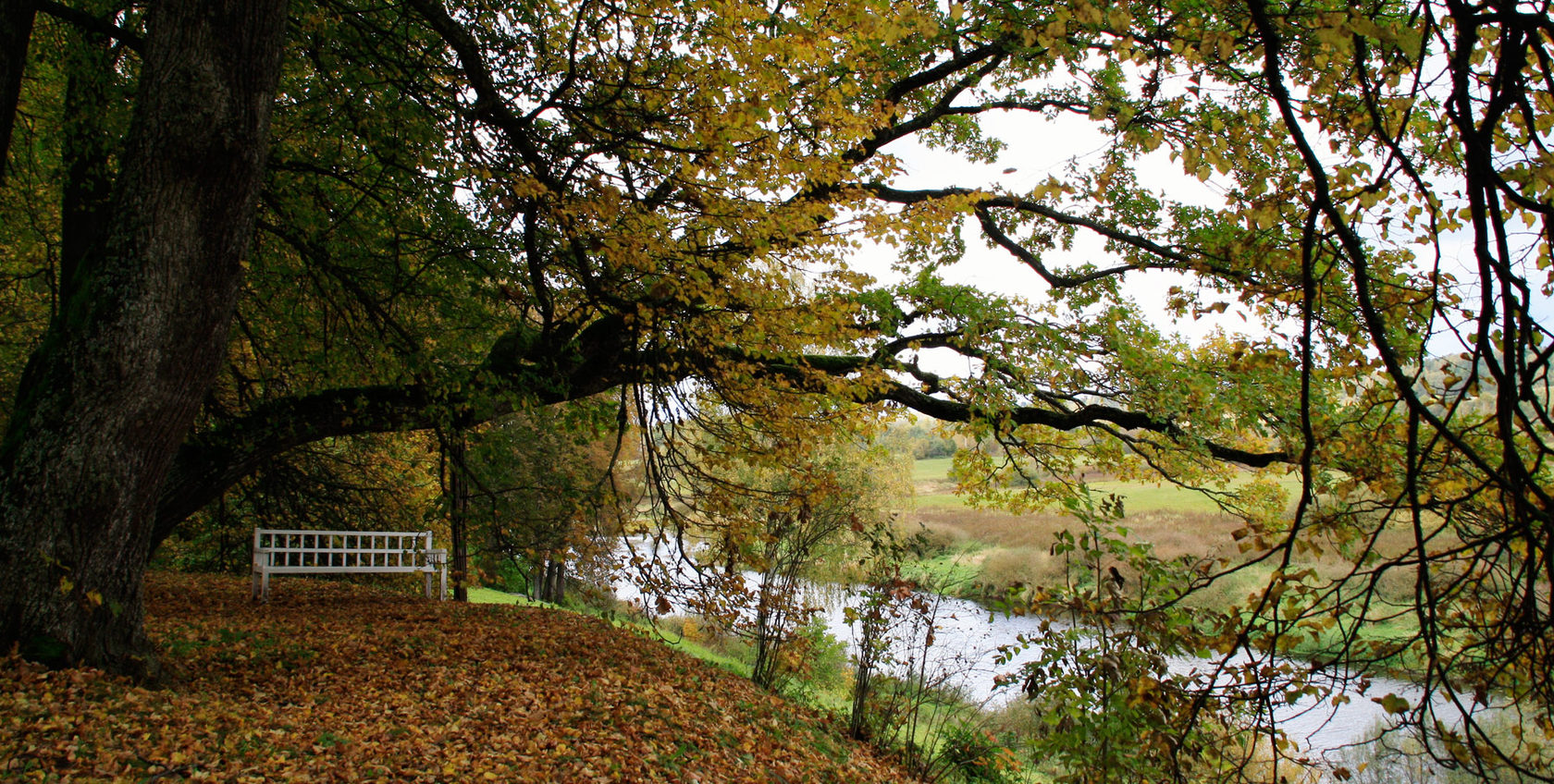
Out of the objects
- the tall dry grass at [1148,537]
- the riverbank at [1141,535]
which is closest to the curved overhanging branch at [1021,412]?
the riverbank at [1141,535]

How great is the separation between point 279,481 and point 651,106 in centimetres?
607

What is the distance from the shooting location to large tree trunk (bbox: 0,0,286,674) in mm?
3082

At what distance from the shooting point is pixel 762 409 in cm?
529

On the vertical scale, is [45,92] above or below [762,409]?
above

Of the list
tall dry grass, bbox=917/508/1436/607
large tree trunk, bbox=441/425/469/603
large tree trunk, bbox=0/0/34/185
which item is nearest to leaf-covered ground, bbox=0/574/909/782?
large tree trunk, bbox=441/425/469/603

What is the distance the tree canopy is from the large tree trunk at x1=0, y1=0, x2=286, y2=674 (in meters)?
0.02

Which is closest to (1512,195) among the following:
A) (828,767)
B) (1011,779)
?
(828,767)

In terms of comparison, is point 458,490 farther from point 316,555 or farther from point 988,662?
point 988,662

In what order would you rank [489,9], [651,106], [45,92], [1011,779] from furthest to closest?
[1011,779], [45,92], [489,9], [651,106]

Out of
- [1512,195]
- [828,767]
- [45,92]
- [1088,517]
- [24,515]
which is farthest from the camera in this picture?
[45,92]

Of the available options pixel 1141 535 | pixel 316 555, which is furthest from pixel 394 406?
pixel 1141 535

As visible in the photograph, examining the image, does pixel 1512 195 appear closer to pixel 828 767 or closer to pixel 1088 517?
pixel 1088 517

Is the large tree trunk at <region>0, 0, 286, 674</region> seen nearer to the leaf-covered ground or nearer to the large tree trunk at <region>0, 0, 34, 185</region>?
the leaf-covered ground

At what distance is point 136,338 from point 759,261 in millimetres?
3174
